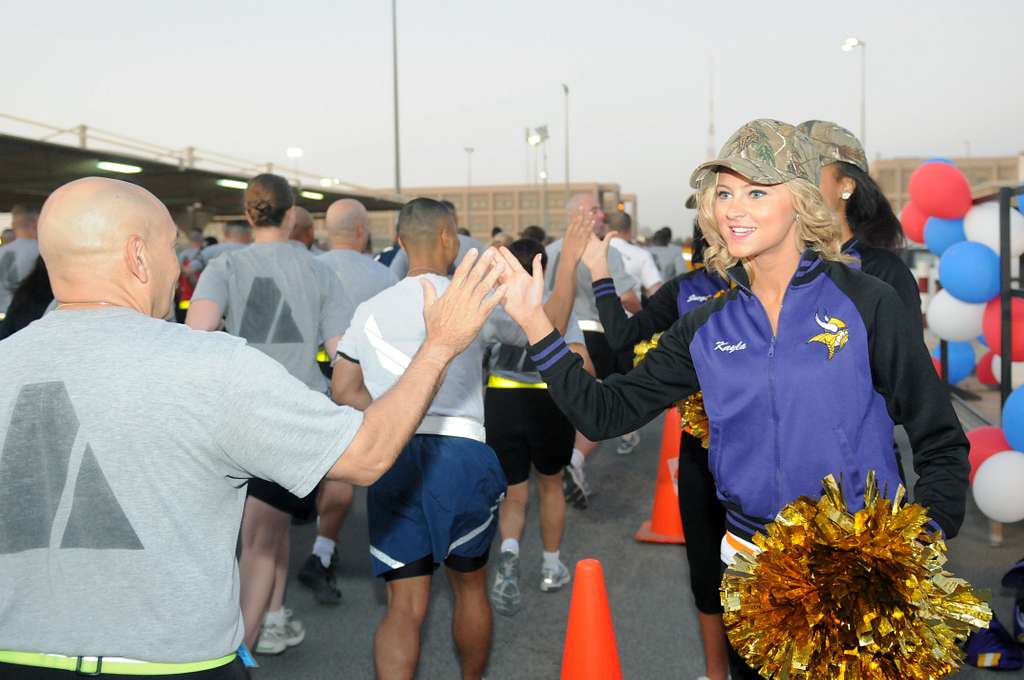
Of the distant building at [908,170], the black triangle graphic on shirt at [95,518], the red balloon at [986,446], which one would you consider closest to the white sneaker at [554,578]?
the red balloon at [986,446]

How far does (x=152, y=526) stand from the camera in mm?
1923

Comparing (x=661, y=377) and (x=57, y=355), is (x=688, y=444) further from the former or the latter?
(x=57, y=355)

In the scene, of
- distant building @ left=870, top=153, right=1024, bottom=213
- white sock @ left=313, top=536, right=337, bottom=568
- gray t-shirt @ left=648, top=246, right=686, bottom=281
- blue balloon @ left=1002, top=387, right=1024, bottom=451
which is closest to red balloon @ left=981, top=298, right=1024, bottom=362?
blue balloon @ left=1002, top=387, right=1024, bottom=451

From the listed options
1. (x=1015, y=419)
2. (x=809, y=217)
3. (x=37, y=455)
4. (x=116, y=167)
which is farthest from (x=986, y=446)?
(x=116, y=167)

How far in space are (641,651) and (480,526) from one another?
A: 1471 millimetres

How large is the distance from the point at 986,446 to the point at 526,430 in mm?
3081

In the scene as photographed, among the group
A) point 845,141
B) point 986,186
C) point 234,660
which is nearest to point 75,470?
point 234,660

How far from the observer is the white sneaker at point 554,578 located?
5.52 metres

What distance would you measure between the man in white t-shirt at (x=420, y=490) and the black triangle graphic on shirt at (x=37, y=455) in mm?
1739

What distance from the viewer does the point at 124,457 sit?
1.89 metres

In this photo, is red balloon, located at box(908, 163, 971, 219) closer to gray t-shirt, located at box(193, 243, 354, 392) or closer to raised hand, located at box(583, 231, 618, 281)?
raised hand, located at box(583, 231, 618, 281)

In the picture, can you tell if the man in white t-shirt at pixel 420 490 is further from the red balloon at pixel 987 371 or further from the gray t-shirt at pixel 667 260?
the gray t-shirt at pixel 667 260

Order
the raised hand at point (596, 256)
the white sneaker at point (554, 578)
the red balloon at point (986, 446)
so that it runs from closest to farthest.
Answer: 1. the raised hand at point (596, 256)
2. the white sneaker at point (554, 578)
3. the red balloon at point (986, 446)

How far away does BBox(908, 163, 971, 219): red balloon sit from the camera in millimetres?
7363
